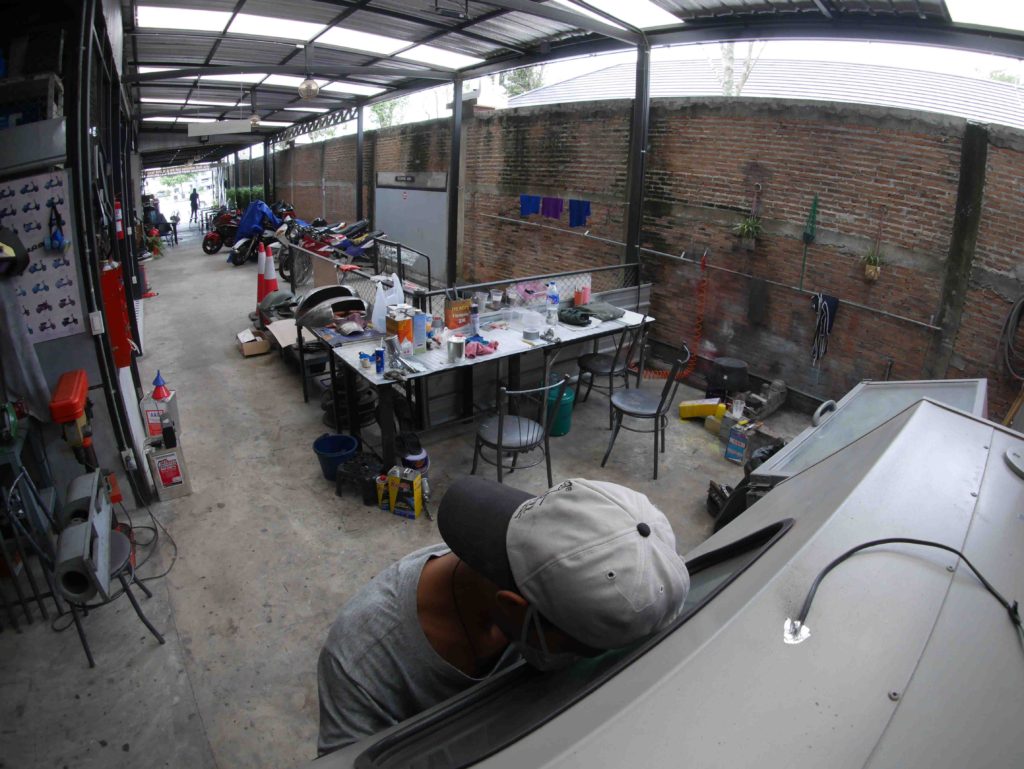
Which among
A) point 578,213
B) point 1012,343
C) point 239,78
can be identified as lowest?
point 1012,343

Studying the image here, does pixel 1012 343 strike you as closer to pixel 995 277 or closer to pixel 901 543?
pixel 995 277

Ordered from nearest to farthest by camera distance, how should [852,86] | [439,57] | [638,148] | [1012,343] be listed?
[1012,343]
[852,86]
[638,148]
[439,57]

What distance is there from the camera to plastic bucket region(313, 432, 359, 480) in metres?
4.30

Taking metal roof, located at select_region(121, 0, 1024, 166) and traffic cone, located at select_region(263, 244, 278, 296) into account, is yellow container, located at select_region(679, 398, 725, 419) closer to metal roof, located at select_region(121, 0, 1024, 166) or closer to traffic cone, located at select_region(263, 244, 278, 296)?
metal roof, located at select_region(121, 0, 1024, 166)

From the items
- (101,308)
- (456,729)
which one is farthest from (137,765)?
(101,308)

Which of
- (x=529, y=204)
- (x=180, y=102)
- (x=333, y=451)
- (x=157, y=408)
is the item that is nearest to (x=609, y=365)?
(x=333, y=451)

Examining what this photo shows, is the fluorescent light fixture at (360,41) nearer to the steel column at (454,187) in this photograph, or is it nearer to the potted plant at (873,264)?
the steel column at (454,187)

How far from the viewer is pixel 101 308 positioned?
Result: 3.50 metres

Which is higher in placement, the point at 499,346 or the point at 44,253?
the point at 44,253

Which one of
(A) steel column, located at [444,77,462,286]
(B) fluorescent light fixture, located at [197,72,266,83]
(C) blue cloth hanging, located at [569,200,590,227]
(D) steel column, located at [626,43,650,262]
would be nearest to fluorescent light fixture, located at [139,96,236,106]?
(B) fluorescent light fixture, located at [197,72,266,83]

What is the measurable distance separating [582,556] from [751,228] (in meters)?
5.82

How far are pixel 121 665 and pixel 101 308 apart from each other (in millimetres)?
2058

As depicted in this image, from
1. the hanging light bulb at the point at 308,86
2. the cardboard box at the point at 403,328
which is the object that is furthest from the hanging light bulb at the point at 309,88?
the cardboard box at the point at 403,328

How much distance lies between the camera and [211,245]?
14.4m
